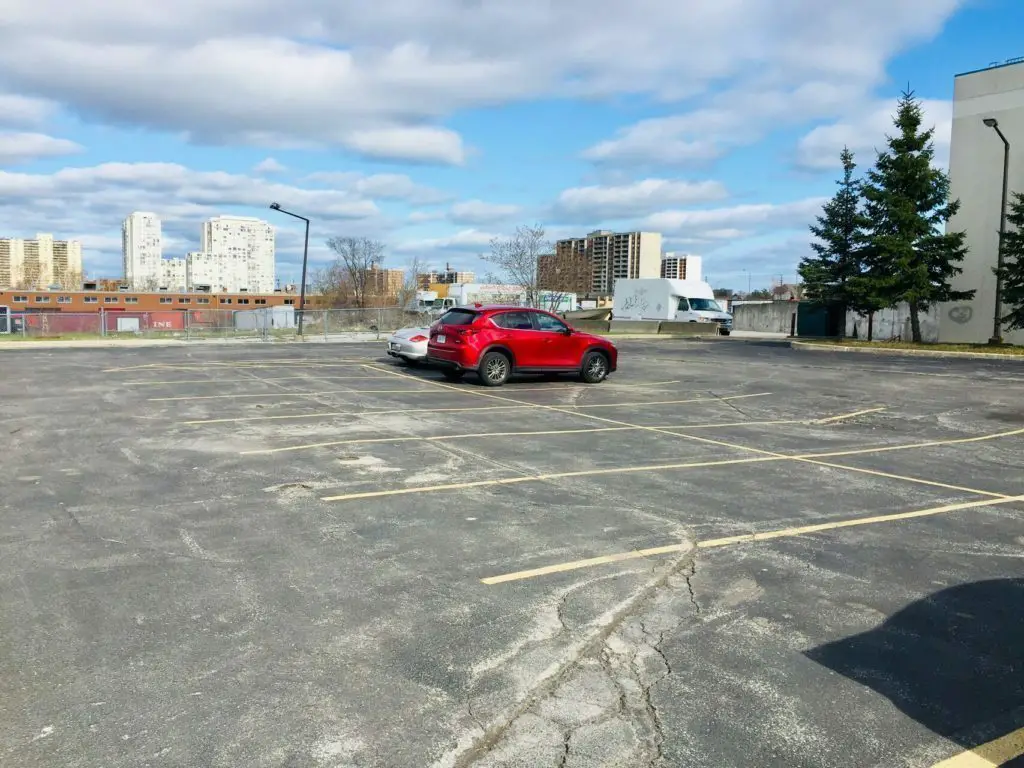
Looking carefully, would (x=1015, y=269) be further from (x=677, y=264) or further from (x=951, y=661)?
(x=677, y=264)

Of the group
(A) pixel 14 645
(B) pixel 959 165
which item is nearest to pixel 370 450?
(A) pixel 14 645

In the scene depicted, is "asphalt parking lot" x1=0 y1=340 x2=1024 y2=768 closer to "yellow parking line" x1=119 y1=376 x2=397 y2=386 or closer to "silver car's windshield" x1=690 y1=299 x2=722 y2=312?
"yellow parking line" x1=119 y1=376 x2=397 y2=386

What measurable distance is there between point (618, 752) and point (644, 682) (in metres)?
0.66

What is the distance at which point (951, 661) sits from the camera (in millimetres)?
4348

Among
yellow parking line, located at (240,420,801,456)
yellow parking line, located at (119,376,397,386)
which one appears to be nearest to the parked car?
yellow parking line, located at (119,376,397,386)

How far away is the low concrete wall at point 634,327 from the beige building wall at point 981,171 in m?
14.1

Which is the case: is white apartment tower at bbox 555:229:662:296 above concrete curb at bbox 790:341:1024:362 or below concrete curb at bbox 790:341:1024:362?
above

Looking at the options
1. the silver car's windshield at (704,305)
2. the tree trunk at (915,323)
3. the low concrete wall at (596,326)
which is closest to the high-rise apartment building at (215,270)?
the low concrete wall at (596,326)

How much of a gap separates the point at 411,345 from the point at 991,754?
18167mm

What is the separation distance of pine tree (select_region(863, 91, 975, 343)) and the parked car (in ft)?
68.8

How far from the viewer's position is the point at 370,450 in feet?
33.2

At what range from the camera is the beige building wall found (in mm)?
32844

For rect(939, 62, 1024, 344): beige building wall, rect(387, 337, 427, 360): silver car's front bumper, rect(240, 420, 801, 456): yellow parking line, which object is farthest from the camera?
rect(939, 62, 1024, 344): beige building wall

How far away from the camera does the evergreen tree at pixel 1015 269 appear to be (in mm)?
29969
